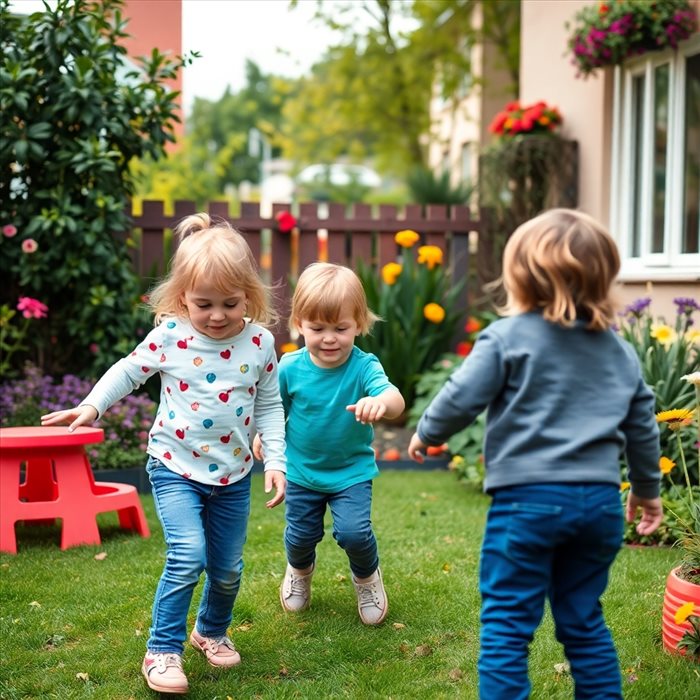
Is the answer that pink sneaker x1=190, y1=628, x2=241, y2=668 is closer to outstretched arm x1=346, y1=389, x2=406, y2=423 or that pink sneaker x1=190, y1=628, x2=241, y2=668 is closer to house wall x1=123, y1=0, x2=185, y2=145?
outstretched arm x1=346, y1=389, x2=406, y2=423

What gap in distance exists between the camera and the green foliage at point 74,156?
6.28m

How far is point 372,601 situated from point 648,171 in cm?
515

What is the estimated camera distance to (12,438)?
4.69 m

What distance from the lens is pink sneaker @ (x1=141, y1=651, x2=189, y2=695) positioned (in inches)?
114

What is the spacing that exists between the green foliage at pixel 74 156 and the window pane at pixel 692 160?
11.9 ft

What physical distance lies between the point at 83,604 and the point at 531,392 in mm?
2301

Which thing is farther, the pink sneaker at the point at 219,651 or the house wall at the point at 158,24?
the house wall at the point at 158,24

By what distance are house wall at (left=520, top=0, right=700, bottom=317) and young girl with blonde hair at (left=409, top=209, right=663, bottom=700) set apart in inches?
190

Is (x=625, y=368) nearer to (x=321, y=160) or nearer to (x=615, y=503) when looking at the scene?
(x=615, y=503)

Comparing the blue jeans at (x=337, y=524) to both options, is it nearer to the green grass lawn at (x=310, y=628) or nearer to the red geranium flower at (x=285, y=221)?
the green grass lawn at (x=310, y=628)

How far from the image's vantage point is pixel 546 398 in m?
2.37

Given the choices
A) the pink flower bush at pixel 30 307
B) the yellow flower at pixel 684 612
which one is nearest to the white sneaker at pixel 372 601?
the yellow flower at pixel 684 612

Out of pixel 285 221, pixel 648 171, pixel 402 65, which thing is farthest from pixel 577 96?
pixel 402 65

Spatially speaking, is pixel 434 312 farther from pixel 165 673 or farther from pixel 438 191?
pixel 165 673
